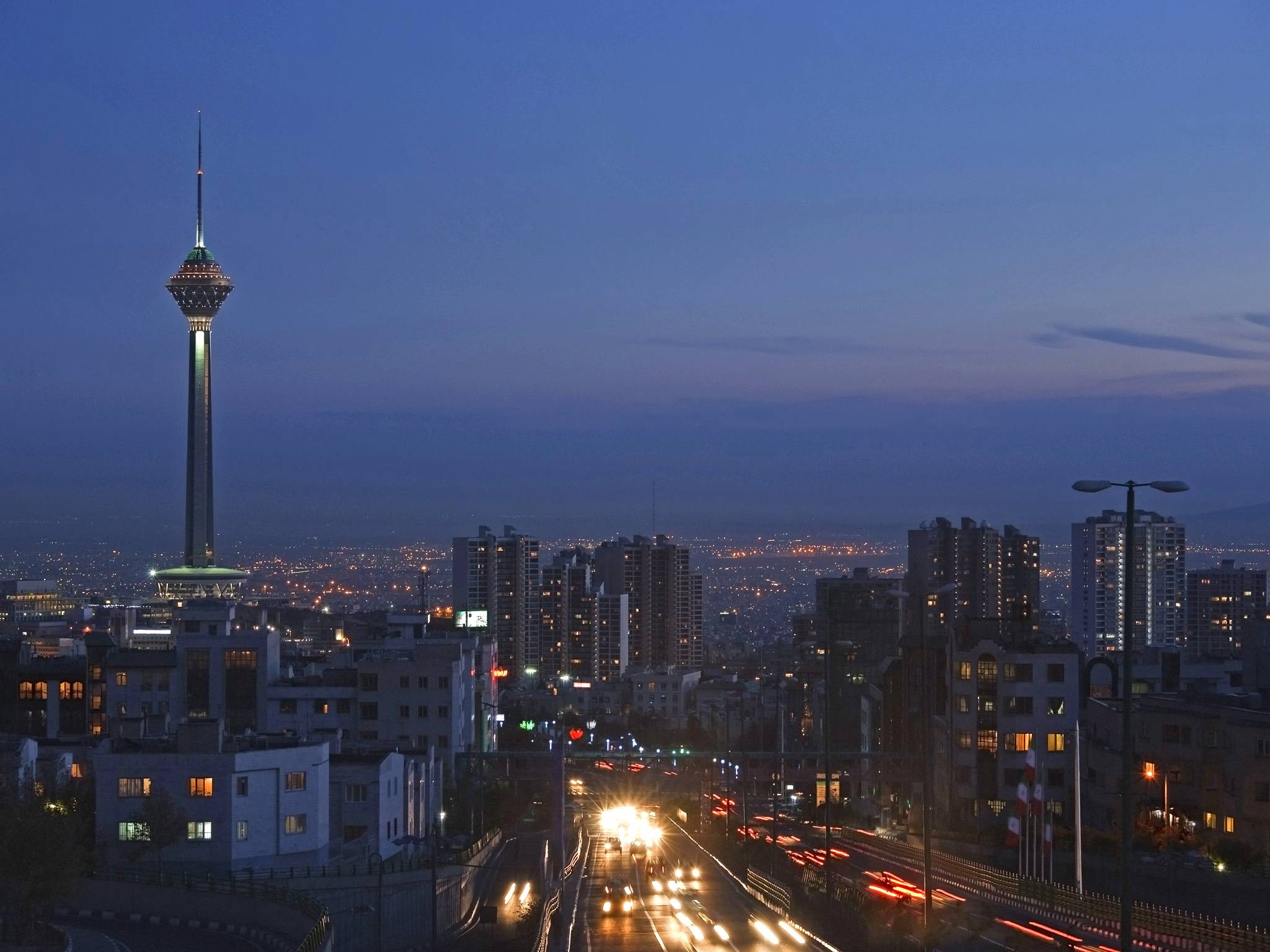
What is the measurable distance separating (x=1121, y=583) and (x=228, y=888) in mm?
123888

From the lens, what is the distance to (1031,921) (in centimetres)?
3144

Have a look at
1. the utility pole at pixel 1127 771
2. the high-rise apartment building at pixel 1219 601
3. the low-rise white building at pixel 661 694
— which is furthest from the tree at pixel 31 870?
the high-rise apartment building at pixel 1219 601

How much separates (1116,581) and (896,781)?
94.0 metres

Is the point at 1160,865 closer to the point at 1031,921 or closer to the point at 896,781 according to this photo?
the point at 1031,921

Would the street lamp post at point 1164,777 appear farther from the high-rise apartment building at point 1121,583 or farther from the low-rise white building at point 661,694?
the high-rise apartment building at point 1121,583

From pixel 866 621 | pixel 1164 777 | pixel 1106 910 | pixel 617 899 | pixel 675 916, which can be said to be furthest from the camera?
pixel 866 621

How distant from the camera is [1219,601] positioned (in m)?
142

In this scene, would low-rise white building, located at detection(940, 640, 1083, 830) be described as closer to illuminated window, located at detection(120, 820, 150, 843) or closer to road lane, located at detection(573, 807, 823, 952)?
road lane, located at detection(573, 807, 823, 952)

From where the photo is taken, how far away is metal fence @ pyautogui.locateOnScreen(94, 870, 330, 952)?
34.9 metres

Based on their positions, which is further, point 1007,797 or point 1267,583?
point 1267,583

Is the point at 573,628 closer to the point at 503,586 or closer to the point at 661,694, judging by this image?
the point at 503,586

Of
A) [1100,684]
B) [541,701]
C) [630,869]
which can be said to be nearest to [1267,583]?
[541,701]

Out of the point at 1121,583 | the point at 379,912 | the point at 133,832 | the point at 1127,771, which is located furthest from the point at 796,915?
the point at 1121,583

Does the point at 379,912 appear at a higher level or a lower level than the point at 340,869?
lower
